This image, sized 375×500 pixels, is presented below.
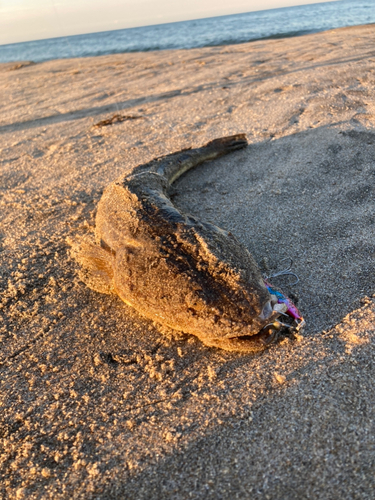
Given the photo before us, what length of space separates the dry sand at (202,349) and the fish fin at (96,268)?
121 millimetres

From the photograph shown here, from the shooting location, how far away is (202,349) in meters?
2.52

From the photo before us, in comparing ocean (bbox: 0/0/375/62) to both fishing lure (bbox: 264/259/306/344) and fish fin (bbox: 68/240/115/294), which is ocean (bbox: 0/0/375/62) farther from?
fishing lure (bbox: 264/259/306/344)

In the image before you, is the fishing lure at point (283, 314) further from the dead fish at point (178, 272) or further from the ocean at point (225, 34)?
the ocean at point (225, 34)

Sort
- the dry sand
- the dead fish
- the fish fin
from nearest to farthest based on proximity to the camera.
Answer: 1. the dry sand
2. the dead fish
3. the fish fin

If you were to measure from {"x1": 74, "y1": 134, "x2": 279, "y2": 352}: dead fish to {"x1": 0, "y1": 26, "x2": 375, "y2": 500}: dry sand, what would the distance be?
0.72 ft

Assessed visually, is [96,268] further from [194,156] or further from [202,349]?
[194,156]

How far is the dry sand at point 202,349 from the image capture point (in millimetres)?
1912

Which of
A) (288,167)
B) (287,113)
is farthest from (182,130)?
(288,167)

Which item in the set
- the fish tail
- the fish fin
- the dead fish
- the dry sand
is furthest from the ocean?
the fish fin

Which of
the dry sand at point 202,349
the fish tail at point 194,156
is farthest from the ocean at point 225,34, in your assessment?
the dry sand at point 202,349

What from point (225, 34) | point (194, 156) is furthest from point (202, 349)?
point (225, 34)

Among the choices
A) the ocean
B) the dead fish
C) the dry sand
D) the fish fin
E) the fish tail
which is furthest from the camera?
the ocean

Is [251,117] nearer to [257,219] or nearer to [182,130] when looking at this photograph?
[182,130]

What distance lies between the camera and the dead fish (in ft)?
7.63
